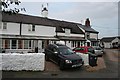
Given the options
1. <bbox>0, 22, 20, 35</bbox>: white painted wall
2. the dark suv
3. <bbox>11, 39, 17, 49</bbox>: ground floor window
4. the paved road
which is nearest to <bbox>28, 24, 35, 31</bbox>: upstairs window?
<bbox>0, 22, 20, 35</bbox>: white painted wall

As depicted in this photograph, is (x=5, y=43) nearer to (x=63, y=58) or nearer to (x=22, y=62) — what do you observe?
(x=22, y=62)

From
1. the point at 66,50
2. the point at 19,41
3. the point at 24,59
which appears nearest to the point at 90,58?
the point at 66,50

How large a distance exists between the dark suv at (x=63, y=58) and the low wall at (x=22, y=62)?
1642mm

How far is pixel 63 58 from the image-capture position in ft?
42.5

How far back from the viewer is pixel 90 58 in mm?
15008

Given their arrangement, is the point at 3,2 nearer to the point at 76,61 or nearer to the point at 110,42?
the point at 76,61

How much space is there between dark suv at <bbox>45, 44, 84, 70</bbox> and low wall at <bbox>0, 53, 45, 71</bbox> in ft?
5.39

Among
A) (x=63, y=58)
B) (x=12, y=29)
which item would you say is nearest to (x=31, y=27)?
(x=12, y=29)

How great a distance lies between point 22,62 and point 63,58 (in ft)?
10.4

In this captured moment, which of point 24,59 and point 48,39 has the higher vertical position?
point 48,39

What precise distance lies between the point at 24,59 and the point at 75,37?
24141 millimetres

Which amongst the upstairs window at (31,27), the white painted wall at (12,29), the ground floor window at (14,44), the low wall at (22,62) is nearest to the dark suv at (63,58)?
the low wall at (22,62)

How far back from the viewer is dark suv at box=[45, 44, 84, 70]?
12.7 meters

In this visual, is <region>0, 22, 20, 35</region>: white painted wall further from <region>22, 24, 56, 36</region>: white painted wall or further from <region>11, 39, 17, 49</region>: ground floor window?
<region>11, 39, 17, 49</region>: ground floor window
